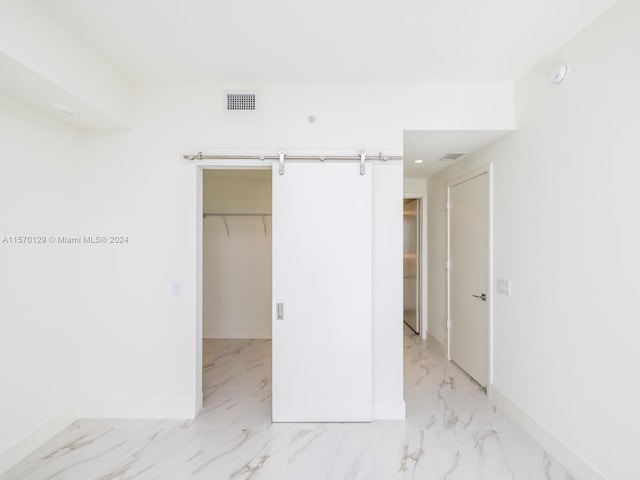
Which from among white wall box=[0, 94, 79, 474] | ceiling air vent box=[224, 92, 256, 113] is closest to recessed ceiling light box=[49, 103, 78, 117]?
white wall box=[0, 94, 79, 474]

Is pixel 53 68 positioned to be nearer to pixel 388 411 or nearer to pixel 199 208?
pixel 199 208

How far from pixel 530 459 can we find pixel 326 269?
176 cm

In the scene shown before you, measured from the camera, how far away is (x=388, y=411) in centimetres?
234

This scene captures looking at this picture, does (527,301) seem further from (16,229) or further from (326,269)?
(16,229)

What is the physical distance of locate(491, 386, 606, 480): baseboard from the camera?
5.69 feet

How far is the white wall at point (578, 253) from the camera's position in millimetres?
1521

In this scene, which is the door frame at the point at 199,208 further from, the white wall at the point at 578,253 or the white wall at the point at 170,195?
the white wall at the point at 578,253

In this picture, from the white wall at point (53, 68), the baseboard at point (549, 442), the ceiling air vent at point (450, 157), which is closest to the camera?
the white wall at point (53, 68)

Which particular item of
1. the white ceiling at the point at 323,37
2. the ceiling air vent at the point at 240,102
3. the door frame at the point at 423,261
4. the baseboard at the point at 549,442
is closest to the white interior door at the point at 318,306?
the ceiling air vent at the point at 240,102

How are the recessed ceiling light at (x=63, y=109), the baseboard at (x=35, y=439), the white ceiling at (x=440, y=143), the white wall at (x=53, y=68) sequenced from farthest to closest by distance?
the white ceiling at (x=440, y=143) → the recessed ceiling light at (x=63, y=109) → the baseboard at (x=35, y=439) → the white wall at (x=53, y=68)

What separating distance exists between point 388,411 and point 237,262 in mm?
2873

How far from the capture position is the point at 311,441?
82.9 inches

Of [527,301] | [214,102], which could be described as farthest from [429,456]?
[214,102]

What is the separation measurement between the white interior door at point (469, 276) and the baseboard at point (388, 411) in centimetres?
101
